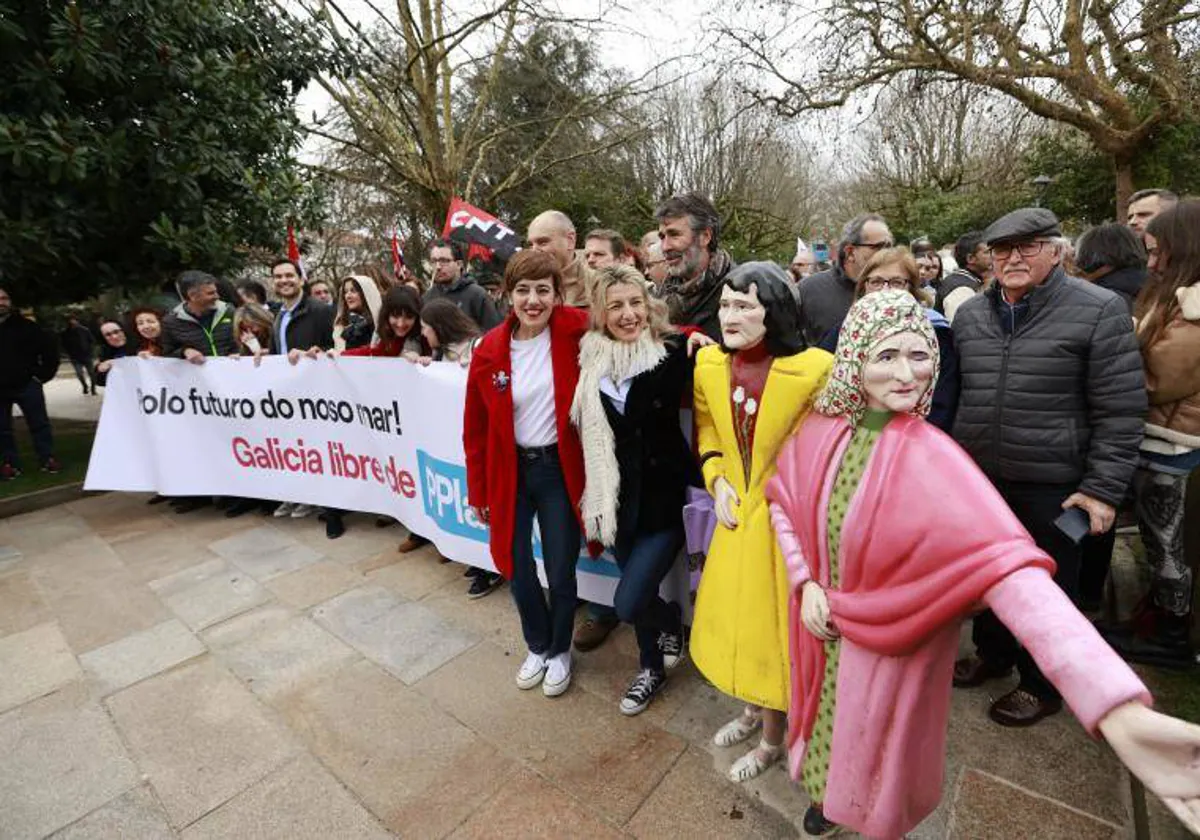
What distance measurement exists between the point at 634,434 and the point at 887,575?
115cm

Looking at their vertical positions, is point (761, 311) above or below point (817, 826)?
above

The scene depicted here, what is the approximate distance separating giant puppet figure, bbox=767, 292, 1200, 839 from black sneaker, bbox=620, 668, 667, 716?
3.30 feet

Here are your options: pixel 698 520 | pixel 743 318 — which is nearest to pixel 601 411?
pixel 698 520

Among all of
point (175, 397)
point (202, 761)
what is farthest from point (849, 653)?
point (175, 397)

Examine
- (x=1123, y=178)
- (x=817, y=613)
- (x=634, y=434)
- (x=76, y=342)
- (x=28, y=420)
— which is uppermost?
(x=1123, y=178)

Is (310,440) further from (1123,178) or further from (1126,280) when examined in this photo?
(1123,178)

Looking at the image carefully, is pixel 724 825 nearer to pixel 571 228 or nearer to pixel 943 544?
pixel 943 544

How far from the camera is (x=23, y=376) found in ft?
20.4

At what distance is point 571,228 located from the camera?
3.57m

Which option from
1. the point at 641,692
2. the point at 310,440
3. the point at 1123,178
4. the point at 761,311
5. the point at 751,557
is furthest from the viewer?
the point at 1123,178

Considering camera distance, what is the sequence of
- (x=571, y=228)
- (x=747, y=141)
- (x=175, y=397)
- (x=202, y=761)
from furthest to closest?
(x=747, y=141)
(x=175, y=397)
(x=571, y=228)
(x=202, y=761)

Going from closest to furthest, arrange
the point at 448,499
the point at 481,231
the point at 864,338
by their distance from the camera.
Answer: the point at 864,338 < the point at 448,499 < the point at 481,231

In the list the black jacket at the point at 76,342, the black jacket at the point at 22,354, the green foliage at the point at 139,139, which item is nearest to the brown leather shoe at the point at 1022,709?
the green foliage at the point at 139,139

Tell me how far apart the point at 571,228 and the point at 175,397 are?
3874mm
